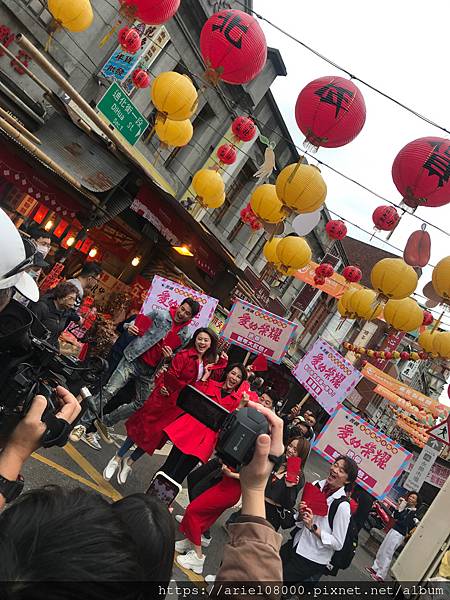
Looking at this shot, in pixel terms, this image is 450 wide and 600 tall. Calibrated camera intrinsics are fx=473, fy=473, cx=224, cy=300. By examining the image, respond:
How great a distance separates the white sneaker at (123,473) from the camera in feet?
17.1

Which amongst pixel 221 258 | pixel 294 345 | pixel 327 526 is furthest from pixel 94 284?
pixel 294 345

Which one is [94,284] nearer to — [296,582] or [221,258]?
[221,258]

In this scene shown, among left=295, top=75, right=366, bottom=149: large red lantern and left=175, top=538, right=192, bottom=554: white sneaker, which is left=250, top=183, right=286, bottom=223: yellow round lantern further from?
left=175, top=538, right=192, bottom=554: white sneaker

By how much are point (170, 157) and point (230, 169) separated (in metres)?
3.21

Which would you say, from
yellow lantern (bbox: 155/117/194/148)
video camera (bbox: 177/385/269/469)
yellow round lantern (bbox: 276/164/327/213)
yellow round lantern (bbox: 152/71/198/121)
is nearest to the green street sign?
yellow round lantern (bbox: 152/71/198/121)

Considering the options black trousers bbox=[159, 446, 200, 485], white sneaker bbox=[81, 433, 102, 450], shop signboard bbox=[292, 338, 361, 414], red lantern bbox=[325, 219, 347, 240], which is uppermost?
red lantern bbox=[325, 219, 347, 240]

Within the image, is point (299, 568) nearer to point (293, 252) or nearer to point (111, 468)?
point (111, 468)

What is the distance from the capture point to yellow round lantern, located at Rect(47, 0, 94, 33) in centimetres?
733

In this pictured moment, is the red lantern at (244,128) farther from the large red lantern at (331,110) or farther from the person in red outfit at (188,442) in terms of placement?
the person in red outfit at (188,442)

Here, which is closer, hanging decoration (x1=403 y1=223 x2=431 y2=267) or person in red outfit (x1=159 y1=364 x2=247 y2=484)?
person in red outfit (x1=159 y1=364 x2=247 y2=484)

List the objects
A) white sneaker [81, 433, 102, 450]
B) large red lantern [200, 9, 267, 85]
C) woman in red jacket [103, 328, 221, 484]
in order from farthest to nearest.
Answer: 1. large red lantern [200, 9, 267, 85]
2. white sneaker [81, 433, 102, 450]
3. woman in red jacket [103, 328, 221, 484]

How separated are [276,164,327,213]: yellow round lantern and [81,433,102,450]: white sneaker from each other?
424 cm

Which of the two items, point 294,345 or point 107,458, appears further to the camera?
point 294,345

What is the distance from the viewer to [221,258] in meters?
15.0
